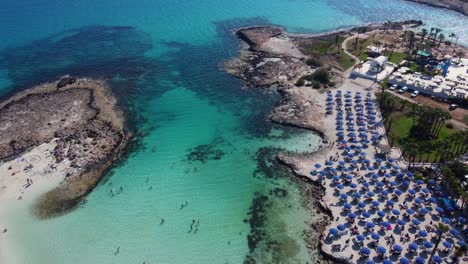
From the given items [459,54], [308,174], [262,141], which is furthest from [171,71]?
[459,54]

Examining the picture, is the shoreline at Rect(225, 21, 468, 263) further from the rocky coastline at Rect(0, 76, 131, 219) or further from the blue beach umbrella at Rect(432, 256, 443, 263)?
the rocky coastline at Rect(0, 76, 131, 219)

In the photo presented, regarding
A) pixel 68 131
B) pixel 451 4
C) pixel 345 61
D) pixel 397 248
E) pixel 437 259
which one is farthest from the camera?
pixel 451 4

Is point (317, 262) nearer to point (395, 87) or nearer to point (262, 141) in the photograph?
point (262, 141)

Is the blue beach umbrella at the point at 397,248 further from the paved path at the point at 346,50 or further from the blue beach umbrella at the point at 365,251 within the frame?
the paved path at the point at 346,50

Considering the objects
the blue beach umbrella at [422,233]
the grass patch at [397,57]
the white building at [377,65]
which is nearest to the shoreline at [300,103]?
the white building at [377,65]

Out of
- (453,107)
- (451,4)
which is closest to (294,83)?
(453,107)

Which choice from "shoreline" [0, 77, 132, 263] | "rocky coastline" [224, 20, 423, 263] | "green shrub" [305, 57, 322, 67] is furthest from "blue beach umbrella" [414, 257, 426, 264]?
"green shrub" [305, 57, 322, 67]

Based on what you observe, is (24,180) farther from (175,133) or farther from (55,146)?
(175,133)
